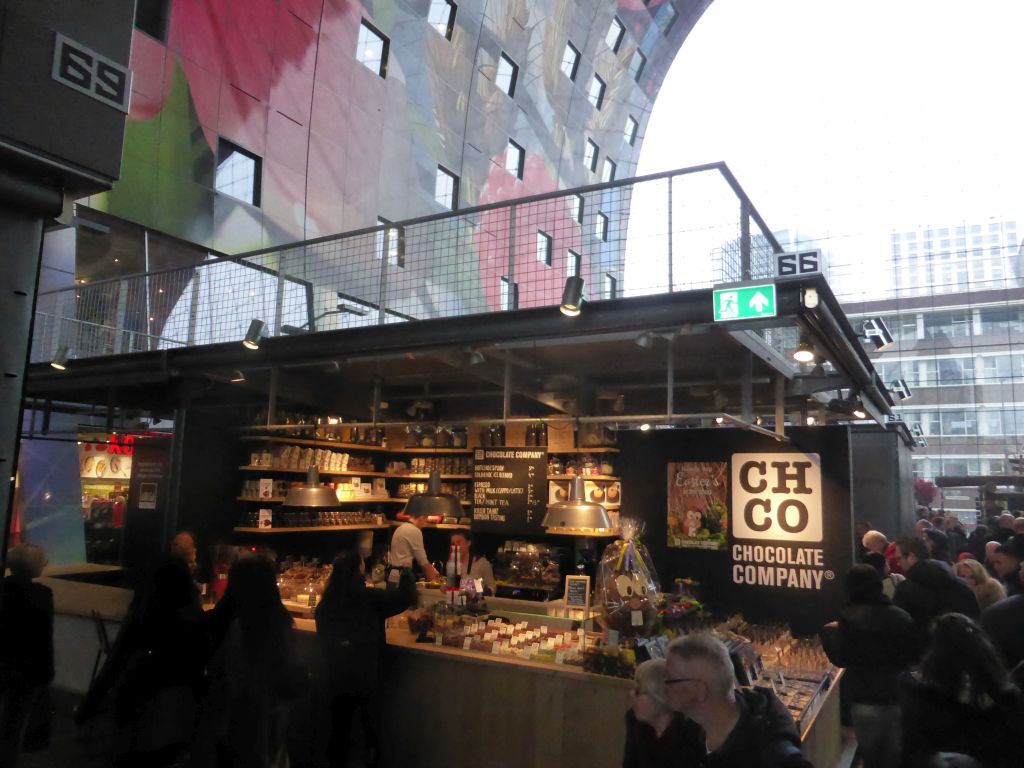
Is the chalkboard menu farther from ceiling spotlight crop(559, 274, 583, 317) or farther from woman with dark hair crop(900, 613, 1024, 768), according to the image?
woman with dark hair crop(900, 613, 1024, 768)

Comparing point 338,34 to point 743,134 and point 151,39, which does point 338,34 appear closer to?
point 151,39

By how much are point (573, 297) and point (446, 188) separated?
1316cm

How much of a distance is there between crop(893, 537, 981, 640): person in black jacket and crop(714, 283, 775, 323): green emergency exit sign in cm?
216

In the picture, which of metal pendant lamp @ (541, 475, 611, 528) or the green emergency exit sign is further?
metal pendant lamp @ (541, 475, 611, 528)

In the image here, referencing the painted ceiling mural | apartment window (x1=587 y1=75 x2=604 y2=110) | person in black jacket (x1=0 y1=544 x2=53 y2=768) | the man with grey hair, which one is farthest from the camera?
apartment window (x1=587 y1=75 x2=604 y2=110)

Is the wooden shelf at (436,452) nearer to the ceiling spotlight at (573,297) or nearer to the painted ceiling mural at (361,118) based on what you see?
the painted ceiling mural at (361,118)

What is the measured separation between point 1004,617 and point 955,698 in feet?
5.03

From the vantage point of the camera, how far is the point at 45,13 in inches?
65.8

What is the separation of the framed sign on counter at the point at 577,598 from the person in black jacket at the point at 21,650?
3.71 m

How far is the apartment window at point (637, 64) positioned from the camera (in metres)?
23.5

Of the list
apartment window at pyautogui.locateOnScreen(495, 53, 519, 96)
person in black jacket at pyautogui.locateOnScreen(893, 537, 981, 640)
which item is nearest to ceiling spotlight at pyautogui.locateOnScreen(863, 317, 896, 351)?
person in black jacket at pyautogui.locateOnScreen(893, 537, 981, 640)

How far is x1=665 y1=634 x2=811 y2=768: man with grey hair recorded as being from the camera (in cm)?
219

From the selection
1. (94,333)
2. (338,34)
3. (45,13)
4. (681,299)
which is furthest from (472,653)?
(338,34)

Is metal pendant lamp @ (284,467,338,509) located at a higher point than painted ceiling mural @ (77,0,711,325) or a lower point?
lower
